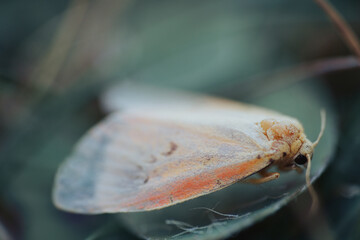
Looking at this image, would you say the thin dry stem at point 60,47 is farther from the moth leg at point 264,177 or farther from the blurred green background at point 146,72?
the moth leg at point 264,177

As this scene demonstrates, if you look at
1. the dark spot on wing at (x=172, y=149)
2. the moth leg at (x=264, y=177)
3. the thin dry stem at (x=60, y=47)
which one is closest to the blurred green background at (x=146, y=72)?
the thin dry stem at (x=60, y=47)

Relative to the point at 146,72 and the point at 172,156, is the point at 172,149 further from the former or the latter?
the point at 146,72

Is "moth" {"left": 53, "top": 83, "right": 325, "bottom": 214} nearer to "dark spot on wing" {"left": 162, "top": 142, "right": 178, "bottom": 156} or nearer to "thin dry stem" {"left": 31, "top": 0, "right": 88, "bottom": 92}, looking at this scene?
"dark spot on wing" {"left": 162, "top": 142, "right": 178, "bottom": 156}

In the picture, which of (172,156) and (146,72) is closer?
(172,156)

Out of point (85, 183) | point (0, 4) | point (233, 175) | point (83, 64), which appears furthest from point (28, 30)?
point (233, 175)

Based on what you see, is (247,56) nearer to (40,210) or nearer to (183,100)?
(183,100)

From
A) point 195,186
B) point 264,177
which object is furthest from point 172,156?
point 264,177

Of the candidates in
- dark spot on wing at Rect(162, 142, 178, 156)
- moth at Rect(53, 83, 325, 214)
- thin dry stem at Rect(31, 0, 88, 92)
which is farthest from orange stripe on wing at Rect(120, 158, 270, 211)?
thin dry stem at Rect(31, 0, 88, 92)
